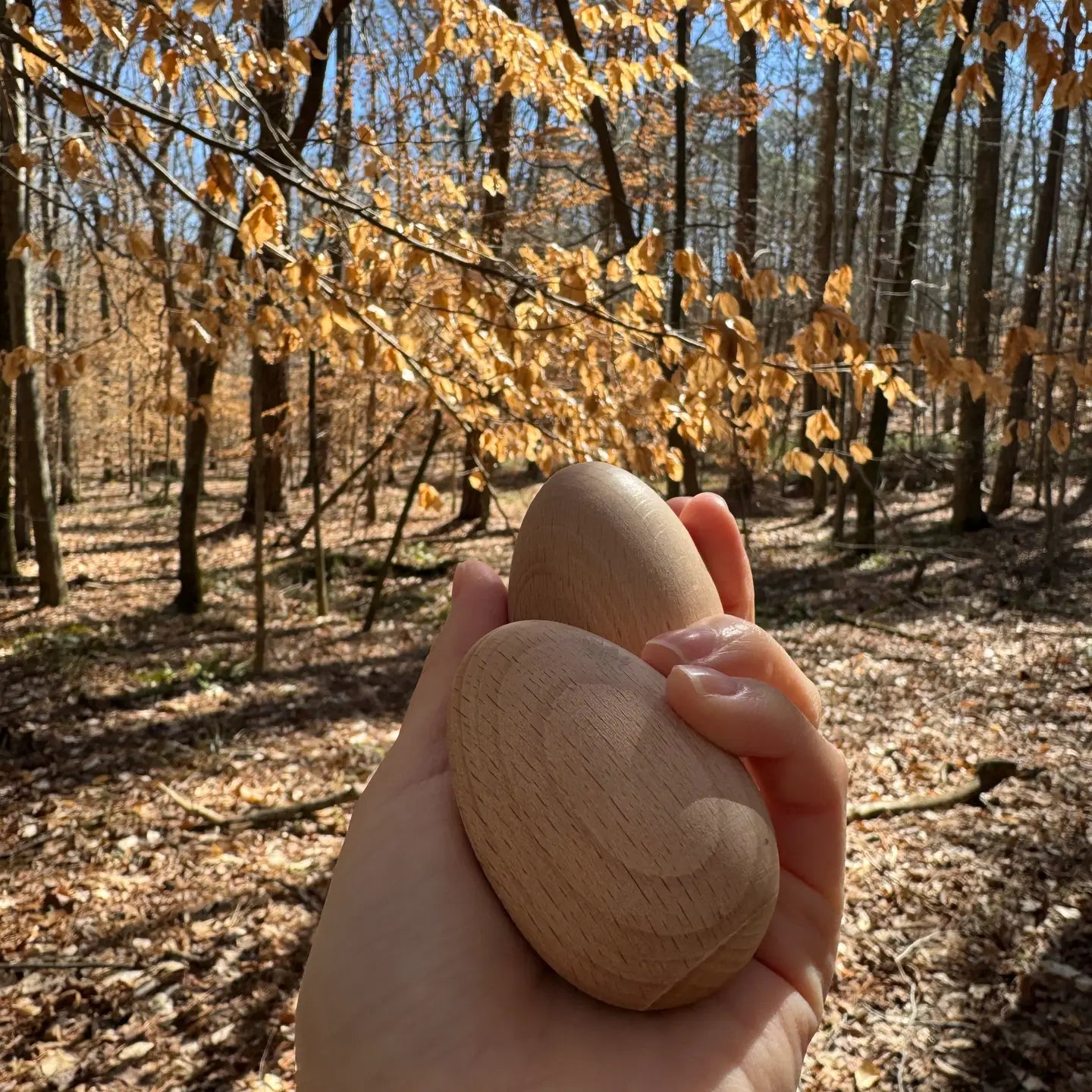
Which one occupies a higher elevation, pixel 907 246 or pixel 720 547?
pixel 907 246

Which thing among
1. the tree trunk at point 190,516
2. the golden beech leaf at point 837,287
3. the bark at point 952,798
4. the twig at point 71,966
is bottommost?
the twig at point 71,966

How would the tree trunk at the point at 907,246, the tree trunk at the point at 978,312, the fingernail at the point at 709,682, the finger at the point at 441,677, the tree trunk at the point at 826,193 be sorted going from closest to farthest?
1. the fingernail at the point at 709,682
2. the finger at the point at 441,677
3. the tree trunk at the point at 907,246
4. the tree trunk at the point at 978,312
5. the tree trunk at the point at 826,193

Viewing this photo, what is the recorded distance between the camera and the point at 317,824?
15.6ft

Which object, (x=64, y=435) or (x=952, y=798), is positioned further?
(x=64, y=435)

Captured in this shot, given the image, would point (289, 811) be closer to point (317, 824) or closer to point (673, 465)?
point (317, 824)

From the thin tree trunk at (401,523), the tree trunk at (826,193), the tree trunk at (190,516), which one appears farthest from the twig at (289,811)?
the tree trunk at (826,193)

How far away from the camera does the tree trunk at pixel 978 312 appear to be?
1208 cm

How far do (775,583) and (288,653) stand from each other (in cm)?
598

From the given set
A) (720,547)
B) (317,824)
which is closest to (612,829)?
(720,547)

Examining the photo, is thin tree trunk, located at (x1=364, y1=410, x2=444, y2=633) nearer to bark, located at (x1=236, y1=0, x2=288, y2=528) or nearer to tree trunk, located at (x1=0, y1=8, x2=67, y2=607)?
bark, located at (x1=236, y1=0, x2=288, y2=528)

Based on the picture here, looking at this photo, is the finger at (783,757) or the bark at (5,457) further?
the bark at (5,457)

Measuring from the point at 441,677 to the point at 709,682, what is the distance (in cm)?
58

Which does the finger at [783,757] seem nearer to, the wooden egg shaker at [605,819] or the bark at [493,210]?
the wooden egg shaker at [605,819]

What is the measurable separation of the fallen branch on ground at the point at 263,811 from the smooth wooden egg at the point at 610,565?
350 cm
